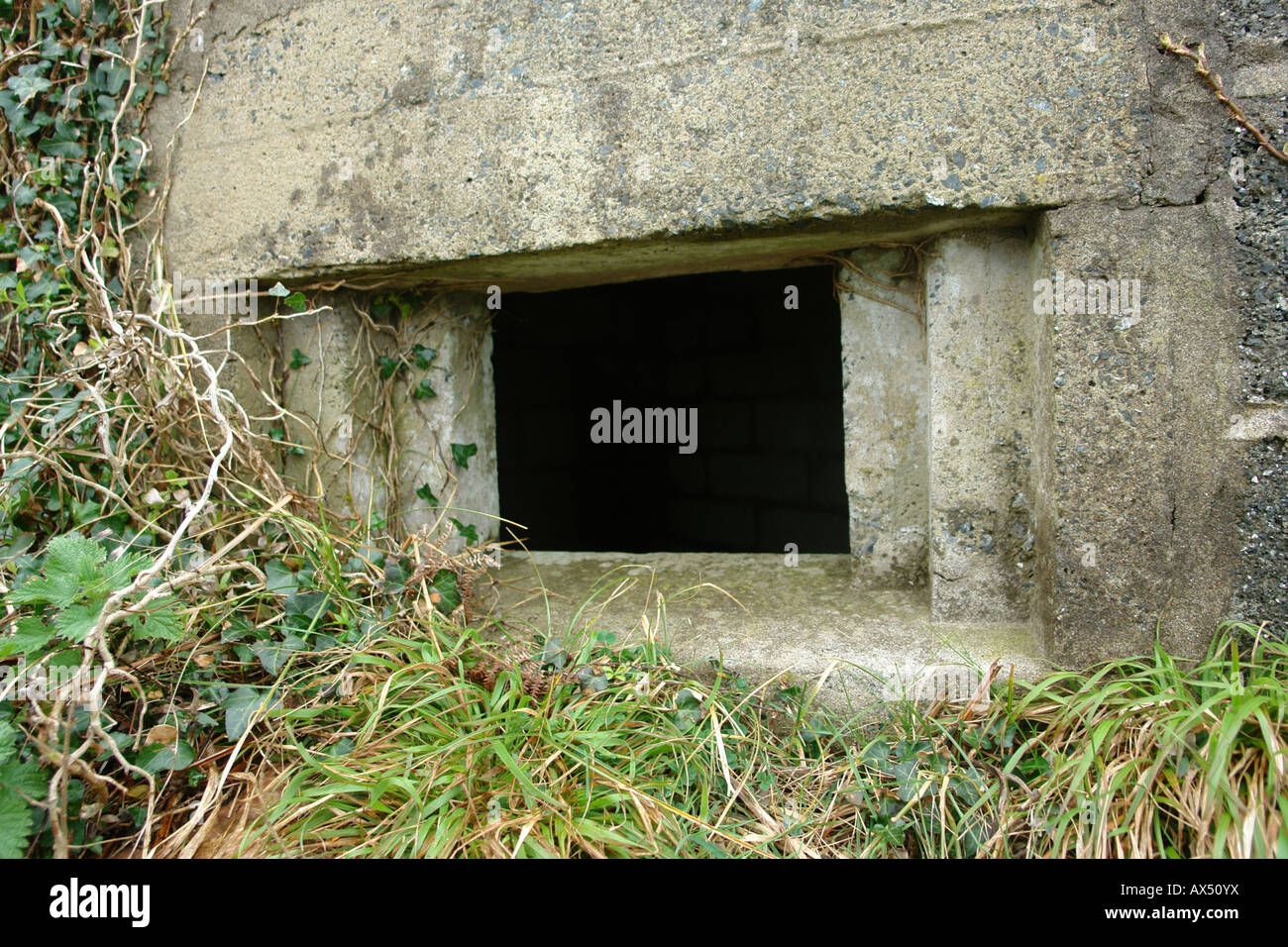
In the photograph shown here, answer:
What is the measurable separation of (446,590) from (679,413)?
3.16 metres

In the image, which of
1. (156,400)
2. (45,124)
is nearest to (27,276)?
(45,124)

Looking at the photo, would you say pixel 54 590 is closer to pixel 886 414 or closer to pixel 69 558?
pixel 69 558

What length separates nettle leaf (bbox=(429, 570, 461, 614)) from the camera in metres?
1.73

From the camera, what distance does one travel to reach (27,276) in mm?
1878

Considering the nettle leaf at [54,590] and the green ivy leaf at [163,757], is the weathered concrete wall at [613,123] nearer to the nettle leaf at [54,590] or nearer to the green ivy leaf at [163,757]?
the nettle leaf at [54,590]

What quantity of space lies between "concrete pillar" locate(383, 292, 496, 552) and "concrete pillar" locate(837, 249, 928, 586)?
3.26 feet

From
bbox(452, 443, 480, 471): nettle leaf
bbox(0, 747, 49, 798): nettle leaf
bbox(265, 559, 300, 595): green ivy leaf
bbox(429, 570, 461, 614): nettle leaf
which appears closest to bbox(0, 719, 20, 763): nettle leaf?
bbox(0, 747, 49, 798): nettle leaf

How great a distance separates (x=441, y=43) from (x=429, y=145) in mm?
229

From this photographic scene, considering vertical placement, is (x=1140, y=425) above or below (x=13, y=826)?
above

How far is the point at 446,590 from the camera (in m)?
1.75

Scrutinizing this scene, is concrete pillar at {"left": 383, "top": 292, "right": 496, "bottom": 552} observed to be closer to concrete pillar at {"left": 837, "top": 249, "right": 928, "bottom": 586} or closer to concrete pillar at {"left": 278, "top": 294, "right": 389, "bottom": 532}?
concrete pillar at {"left": 278, "top": 294, "right": 389, "bottom": 532}

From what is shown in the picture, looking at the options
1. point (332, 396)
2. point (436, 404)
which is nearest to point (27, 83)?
point (332, 396)

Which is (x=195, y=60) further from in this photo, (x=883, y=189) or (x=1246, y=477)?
(x=1246, y=477)

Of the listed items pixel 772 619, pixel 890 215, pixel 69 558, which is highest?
pixel 890 215
